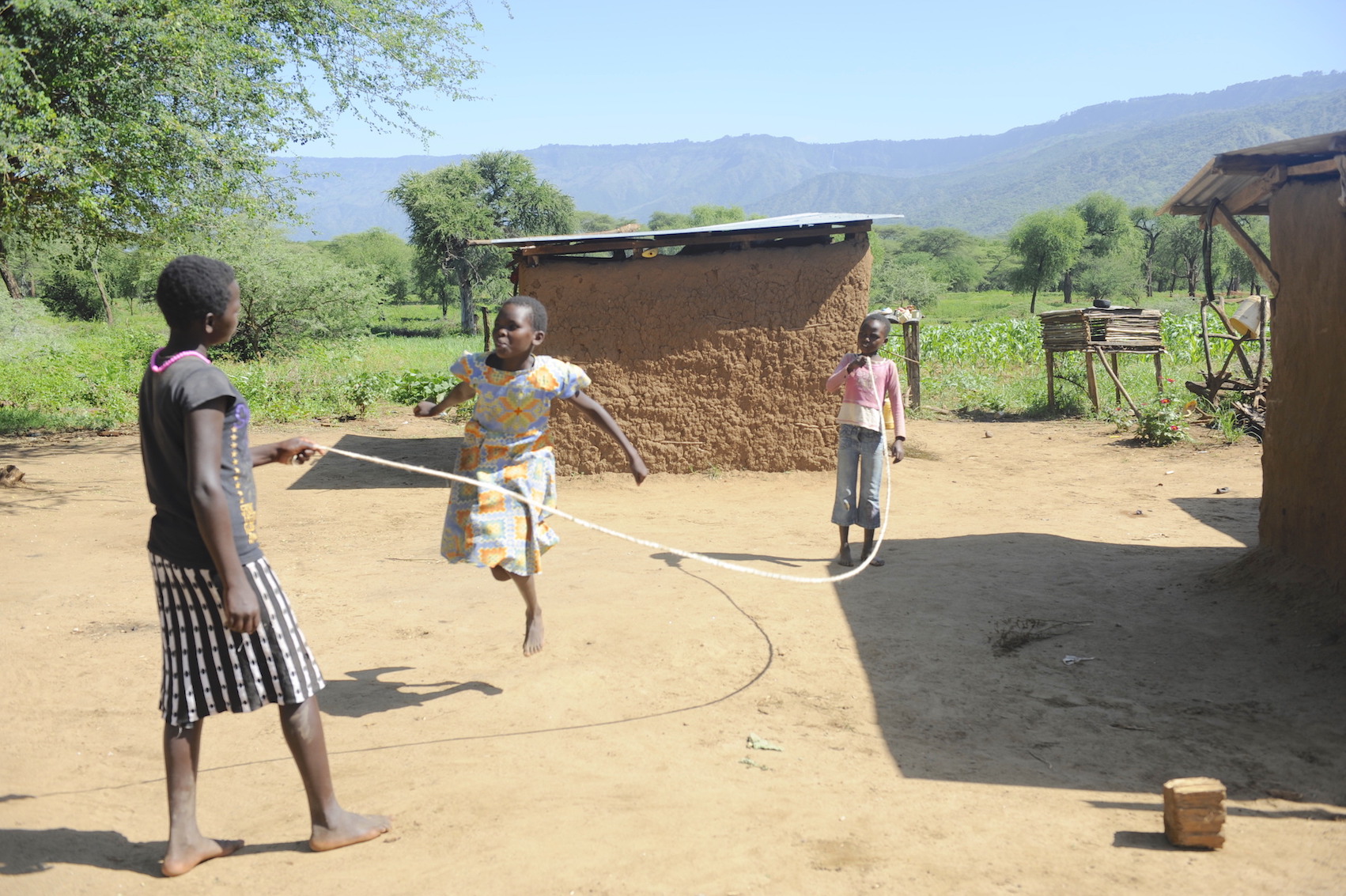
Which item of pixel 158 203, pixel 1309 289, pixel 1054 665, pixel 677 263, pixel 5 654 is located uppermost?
pixel 158 203

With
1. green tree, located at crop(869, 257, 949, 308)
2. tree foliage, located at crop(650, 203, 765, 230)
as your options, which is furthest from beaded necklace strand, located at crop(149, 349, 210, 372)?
tree foliage, located at crop(650, 203, 765, 230)

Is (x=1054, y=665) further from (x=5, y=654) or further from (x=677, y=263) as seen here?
(x=677, y=263)

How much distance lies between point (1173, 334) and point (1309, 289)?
645 inches

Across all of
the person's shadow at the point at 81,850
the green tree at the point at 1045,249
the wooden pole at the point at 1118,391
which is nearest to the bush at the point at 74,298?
the wooden pole at the point at 1118,391

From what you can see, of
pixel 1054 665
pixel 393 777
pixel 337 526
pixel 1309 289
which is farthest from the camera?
pixel 337 526

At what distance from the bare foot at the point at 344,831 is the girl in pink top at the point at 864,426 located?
386 cm

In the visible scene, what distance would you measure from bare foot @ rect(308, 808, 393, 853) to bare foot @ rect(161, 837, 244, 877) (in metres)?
0.25

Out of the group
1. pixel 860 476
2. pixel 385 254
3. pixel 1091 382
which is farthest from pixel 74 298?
pixel 860 476

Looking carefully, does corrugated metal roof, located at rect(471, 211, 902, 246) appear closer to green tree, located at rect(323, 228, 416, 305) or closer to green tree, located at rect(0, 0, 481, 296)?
green tree, located at rect(0, 0, 481, 296)

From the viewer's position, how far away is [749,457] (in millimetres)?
9586

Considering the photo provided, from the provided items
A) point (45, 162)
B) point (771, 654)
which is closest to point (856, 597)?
point (771, 654)

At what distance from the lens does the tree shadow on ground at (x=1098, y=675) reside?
11.5 feet

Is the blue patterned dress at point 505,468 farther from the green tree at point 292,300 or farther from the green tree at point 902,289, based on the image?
the green tree at point 902,289

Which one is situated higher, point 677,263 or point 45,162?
point 45,162
